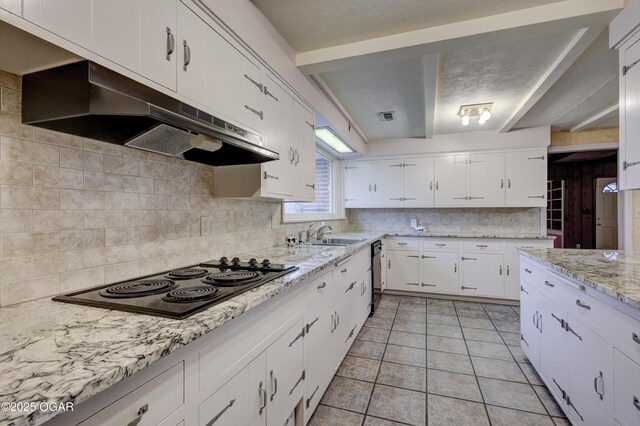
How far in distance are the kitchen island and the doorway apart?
635 cm

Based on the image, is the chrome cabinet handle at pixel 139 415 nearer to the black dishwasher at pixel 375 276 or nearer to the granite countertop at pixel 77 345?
the granite countertop at pixel 77 345

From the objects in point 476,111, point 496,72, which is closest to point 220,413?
point 496,72

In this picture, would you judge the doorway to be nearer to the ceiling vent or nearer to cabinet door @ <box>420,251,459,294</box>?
cabinet door @ <box>420,251,459,294</box>

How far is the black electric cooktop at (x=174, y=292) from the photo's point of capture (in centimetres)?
92

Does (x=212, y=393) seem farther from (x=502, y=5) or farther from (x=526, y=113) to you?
(x=526, y=113)

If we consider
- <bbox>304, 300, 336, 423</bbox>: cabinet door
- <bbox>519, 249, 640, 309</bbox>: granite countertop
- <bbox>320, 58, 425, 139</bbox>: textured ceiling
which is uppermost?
<bbox>320, 58, 425, 139</bbox>: textured ceiling

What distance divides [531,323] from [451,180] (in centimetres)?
250

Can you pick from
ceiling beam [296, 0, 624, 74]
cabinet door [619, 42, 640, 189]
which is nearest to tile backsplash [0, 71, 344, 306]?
ceiling beam [296, 0, 624, 74]

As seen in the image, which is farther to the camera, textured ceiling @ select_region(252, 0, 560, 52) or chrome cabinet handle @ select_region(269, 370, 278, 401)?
textured ceiling @ select_region(252, 0, 560, 52)

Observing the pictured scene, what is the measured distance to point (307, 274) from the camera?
1.51m

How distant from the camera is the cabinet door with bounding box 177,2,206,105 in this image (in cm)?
119

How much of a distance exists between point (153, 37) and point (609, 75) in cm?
337

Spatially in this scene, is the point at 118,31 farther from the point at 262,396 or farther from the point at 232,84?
the point at 262,396

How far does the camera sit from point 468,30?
1.80 meters
